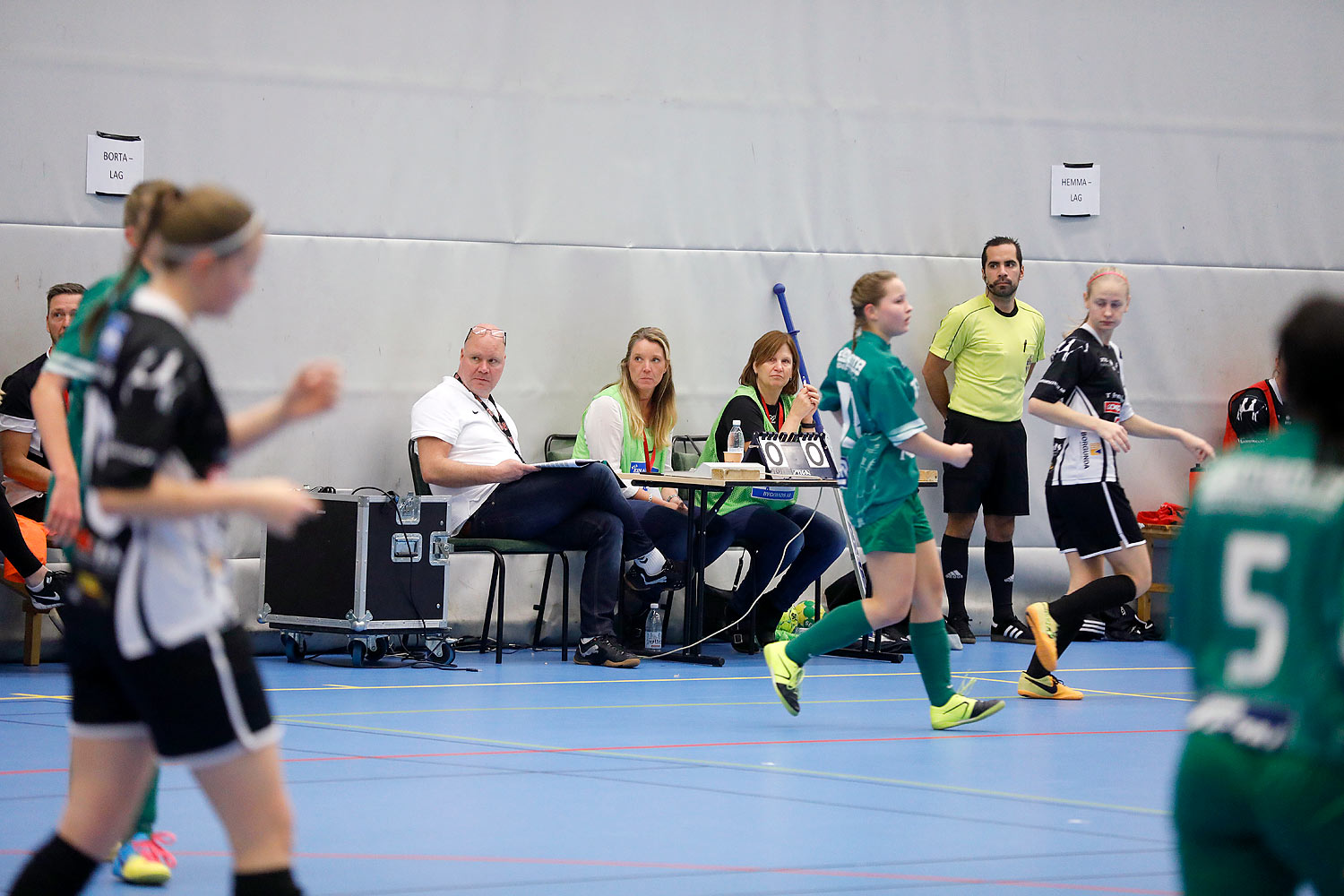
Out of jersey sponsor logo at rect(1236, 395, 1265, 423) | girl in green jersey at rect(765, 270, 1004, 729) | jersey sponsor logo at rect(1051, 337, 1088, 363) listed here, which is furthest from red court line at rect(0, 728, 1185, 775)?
jersey sponsor logo at rect(1236, 395, 1265, 423)

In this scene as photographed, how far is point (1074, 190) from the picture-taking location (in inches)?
355

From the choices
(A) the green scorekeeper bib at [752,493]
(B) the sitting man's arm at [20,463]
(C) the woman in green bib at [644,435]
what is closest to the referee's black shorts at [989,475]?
(A) the green scorekeeper bib at [752,493]

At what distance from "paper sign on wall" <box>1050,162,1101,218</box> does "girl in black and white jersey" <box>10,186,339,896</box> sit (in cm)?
745

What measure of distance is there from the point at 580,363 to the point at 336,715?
313 centimetres

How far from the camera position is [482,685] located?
20.7 ft

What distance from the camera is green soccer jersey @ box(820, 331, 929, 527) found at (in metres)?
4.95

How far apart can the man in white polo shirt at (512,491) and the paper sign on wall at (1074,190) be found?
11.4ft

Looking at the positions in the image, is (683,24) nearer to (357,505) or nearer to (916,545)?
(357,505)

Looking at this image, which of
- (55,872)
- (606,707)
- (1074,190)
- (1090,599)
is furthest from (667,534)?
(55,872)

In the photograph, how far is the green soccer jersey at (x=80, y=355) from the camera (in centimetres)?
236

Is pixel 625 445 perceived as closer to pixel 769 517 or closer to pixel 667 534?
→ pixel 667 534

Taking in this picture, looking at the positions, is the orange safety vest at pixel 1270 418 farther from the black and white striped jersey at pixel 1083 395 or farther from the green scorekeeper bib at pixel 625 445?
the green scorekeeper bib at pixel 625 445

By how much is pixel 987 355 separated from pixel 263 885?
6.80 meters

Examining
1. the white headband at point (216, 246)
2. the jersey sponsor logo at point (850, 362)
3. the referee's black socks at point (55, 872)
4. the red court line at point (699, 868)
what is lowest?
the red court line at point (699, 868)
